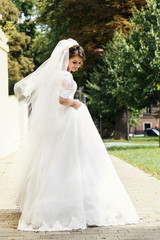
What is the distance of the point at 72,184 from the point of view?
4.57m

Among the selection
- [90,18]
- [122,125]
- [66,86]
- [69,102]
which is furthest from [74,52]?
[122,125]

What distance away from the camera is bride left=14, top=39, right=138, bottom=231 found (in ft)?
14.6

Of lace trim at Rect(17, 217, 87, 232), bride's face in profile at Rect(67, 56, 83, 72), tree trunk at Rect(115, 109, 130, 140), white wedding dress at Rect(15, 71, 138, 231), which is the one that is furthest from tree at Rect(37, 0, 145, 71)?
lace trim at Rect(17, 217, 87, 232)

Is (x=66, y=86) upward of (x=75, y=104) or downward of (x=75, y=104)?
upward

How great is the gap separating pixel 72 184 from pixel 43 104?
44.5 inches

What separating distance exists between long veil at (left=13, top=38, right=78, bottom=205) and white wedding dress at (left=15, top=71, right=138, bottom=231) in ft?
0.16

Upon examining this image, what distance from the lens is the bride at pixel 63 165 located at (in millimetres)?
4453

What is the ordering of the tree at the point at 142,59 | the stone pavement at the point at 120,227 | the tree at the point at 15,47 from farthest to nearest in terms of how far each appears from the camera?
the tree at the point at 15,47
the tree at the point at 142,59
the stone pavement at the point at 120,227

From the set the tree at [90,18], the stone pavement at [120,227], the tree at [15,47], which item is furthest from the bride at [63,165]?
the tree at [15,47]

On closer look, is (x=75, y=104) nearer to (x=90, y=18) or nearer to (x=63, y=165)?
(x=63, y=165)

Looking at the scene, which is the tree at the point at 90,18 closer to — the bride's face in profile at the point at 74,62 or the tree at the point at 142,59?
the tree at the point at 142,59

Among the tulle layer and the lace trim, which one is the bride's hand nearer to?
the tulle layer

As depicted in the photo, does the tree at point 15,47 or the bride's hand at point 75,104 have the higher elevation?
the tree at point 15,47

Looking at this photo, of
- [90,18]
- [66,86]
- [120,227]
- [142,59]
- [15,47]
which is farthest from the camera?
[15,47]
